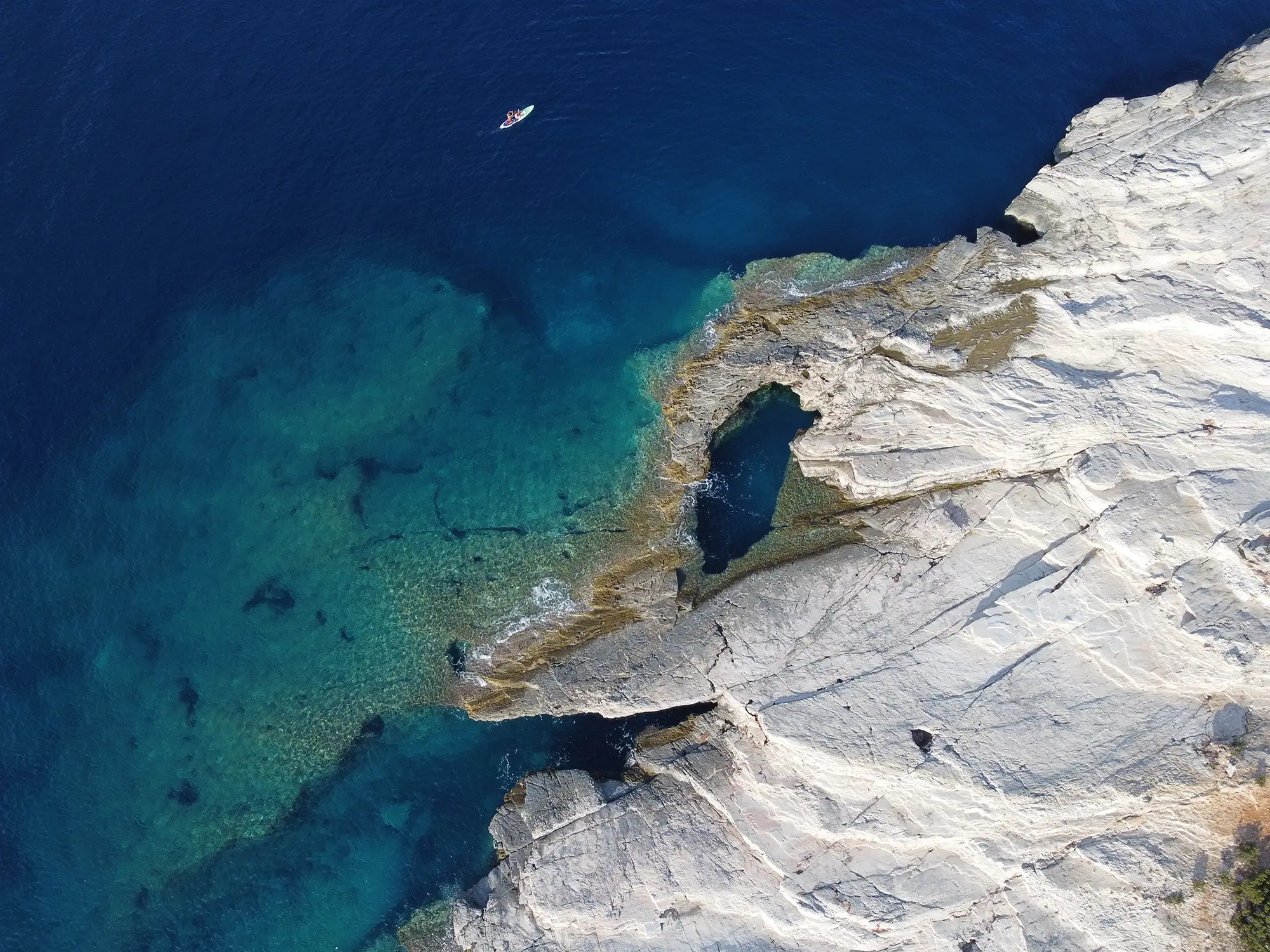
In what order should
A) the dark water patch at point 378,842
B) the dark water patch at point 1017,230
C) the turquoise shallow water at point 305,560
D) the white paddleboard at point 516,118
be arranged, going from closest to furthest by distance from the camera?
the dark water patch at point 378,842 → the turquoise shallow water at point 305,560 → the dark water patch at point 1017,230 → the white paddleboard at point 516,118

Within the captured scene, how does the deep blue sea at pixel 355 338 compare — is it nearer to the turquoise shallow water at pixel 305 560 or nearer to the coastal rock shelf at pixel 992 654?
the turquoise shallow water at pixel 305 560

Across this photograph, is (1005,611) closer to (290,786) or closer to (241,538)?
(290,786)

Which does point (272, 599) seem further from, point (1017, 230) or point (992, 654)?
point (1017, 230)

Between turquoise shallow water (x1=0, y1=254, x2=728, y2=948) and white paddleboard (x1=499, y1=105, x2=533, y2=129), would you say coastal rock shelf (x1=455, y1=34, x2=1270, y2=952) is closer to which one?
turquoise shallow water (x1=0, y1=254, x2=728, y2=948)

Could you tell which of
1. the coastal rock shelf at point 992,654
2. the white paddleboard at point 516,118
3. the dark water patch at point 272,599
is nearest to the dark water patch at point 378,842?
the coastal rock shelf at point 992,654

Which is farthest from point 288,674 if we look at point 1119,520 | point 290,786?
point 1119,520

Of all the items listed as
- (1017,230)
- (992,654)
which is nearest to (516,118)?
(1017,230)
